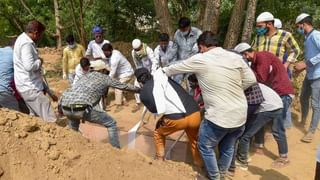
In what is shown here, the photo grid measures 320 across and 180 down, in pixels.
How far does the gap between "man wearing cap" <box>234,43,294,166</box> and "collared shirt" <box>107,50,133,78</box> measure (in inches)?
108

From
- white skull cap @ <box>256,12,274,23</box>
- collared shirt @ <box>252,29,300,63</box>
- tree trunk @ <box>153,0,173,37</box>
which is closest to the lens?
white skull cap @ <box>256,12,274,23</box>

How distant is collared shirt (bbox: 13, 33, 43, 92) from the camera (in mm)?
5355

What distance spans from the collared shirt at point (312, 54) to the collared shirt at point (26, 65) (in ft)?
12.0

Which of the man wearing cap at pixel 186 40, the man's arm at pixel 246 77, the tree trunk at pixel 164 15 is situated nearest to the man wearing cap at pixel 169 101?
the man's arm at pixel 246 77

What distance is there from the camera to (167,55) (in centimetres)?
754

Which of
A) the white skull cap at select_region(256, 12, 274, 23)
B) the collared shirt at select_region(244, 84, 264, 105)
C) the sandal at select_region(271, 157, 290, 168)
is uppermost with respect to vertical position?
the white skull cap at select_region(256, 12, 274, 23)

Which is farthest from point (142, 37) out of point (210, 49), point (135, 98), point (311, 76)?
point (210, 49)

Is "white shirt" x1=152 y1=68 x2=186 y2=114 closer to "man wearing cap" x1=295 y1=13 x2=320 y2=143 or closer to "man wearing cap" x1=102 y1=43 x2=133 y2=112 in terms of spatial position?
"man wearing cap" x1=295 y1=13 x2=320 y2=143

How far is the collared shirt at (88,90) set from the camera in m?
5.29

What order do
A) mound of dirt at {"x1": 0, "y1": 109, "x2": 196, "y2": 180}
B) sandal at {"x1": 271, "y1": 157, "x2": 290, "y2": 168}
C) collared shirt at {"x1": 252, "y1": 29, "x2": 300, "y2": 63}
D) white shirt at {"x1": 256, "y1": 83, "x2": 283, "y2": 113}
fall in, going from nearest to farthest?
1. mound of dirt at {"x1": 0, "y1": 109, "x2": 196, "y2": 180}
2. white shirt at {"x1": 256, "y1": 83, "x2": 283, "y2": 113}
3. sandal at {"x1": 271, "y1": 157, "x2": 290, "y2": 168}
4. collared shirt at {"x1": 252, "y1": 29, "x2": 300, "y2": 63}

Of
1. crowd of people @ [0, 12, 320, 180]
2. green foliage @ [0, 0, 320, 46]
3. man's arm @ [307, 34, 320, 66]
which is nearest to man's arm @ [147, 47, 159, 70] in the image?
crowd of people @ [0, 12, 320, 180]

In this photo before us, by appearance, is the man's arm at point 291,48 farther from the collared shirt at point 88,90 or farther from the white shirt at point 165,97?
the collared shirt at point 88,90

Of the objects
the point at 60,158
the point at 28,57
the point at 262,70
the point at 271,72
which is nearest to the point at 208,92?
the point at 262,70

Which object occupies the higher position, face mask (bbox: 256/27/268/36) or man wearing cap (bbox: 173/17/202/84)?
face mask (bbox: 256/27/268/36)
